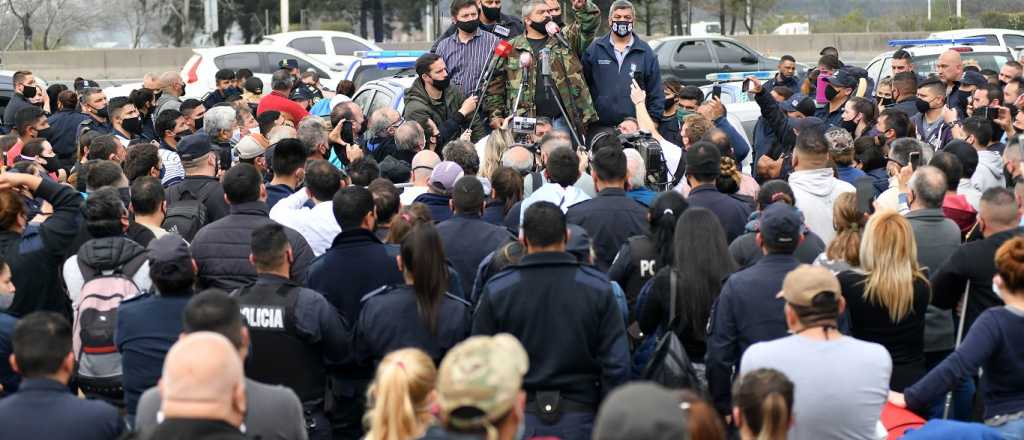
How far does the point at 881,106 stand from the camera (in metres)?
14.3

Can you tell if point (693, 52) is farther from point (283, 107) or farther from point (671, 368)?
point (671, 368)

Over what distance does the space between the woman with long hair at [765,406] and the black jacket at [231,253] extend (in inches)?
116

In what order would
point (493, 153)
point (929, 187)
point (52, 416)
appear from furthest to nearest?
point (493, 153)
point (929, 187)
point (52, 416)

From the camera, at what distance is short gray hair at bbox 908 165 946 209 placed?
23.7 feet

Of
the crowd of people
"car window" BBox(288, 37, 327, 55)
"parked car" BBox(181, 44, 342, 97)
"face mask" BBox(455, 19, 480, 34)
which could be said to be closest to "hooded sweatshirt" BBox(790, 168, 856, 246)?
the crowd of people

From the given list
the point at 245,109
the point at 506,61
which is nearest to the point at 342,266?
the point at 506,61

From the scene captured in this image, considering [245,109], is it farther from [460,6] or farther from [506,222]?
[506,222]

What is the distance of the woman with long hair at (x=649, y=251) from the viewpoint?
6.53 metres

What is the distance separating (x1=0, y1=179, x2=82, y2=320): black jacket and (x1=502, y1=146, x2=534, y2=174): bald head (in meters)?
2.70

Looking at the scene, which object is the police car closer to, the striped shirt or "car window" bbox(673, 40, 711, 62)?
"car window" bbox(673, 40, 711, 62)

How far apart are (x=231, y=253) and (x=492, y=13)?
5.41 meters

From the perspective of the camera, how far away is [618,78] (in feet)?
37.0

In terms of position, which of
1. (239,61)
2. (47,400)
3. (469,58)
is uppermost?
(239,61)

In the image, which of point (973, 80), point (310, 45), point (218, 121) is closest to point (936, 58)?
point (973, 80)
